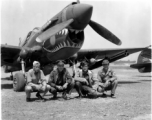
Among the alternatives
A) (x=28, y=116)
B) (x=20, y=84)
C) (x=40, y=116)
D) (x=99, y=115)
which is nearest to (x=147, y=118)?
(x=99, y=115)

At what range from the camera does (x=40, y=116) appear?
3.78m

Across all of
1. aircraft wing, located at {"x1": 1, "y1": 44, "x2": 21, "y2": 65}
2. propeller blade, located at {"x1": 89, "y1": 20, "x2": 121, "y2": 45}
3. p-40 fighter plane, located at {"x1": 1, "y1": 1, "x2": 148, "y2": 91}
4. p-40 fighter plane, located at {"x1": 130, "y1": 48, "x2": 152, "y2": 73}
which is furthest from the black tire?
p-40 fighter plane, located at {"x1": 130, "y1": 48, "x2": 152, "y2": 73}

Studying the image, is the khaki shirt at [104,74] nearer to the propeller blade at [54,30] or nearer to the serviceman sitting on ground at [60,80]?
the serviceman sitting on ground at [60,80]

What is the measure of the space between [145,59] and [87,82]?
43.9ft

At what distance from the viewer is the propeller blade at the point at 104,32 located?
7887 mm

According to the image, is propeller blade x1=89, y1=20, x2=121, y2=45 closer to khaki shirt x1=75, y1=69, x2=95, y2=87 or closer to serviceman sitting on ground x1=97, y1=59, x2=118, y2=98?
serviceman sitting on ground x1=97, y1=59, x2=118, y2=98

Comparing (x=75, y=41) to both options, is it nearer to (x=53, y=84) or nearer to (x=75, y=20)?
(x=75, y=20)

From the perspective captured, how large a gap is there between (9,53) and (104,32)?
4903 mm

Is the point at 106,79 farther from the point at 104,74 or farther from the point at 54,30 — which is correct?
the point at 54,30

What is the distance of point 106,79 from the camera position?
21.2ft

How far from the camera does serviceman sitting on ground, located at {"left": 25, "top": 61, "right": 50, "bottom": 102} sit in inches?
218

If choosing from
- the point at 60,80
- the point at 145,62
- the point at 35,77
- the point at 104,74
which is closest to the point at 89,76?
the point at 104,74

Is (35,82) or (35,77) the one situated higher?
(35,77)

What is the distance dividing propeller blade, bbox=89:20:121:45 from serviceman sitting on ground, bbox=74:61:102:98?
233 centimetres
